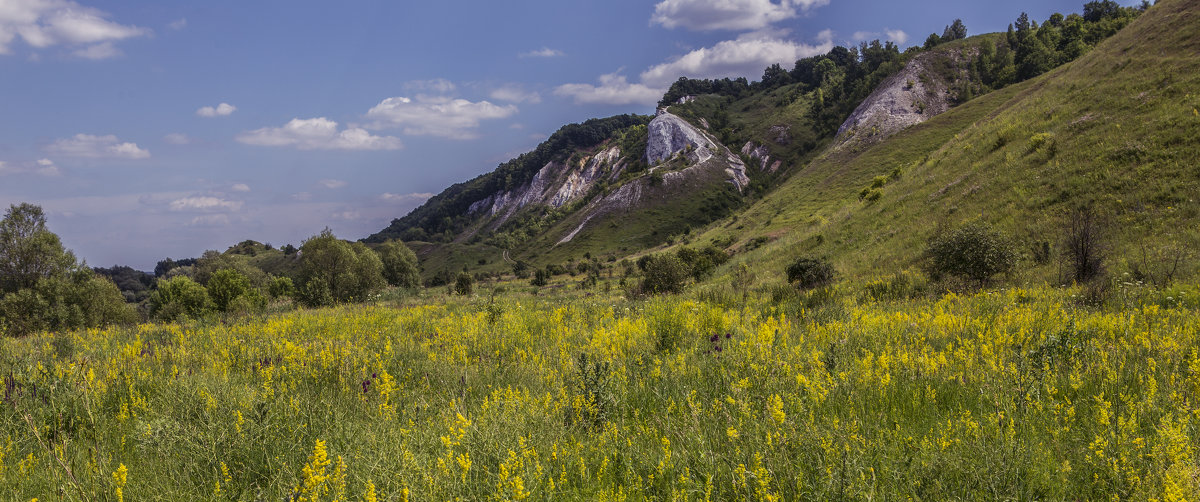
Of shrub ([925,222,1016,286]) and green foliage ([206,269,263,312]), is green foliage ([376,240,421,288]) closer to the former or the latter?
green foliage ([206,269,263,312])

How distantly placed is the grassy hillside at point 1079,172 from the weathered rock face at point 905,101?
51.3m

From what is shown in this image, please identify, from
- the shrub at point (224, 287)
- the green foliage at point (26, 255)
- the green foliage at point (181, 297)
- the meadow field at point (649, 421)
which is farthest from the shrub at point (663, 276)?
the green foliage at point (26, 255)

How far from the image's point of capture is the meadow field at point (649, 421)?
2.58 meters

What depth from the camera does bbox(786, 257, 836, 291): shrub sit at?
18953mm

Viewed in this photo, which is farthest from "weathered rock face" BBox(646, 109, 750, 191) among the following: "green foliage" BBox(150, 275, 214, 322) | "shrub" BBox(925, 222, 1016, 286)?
"shrub" BBox(925, 222, 1016, 286)

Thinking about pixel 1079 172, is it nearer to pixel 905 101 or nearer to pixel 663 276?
pixel 663 276

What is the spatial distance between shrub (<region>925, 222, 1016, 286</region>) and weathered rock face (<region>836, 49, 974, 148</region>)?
257 ft

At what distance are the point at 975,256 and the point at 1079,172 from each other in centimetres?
1110

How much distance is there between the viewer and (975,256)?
46.1 feet

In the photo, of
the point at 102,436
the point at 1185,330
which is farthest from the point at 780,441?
the point at 1185,330

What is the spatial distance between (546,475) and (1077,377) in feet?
15.0

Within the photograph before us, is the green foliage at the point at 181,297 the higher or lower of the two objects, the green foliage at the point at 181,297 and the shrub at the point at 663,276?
the higher

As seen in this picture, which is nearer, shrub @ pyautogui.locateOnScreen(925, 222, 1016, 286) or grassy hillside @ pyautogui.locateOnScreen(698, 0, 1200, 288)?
shrub @ pyautogui.locateOnScreen(925, 222, 1016, 286)

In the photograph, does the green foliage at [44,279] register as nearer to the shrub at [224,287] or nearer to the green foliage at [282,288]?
the shrub at [224,287]
